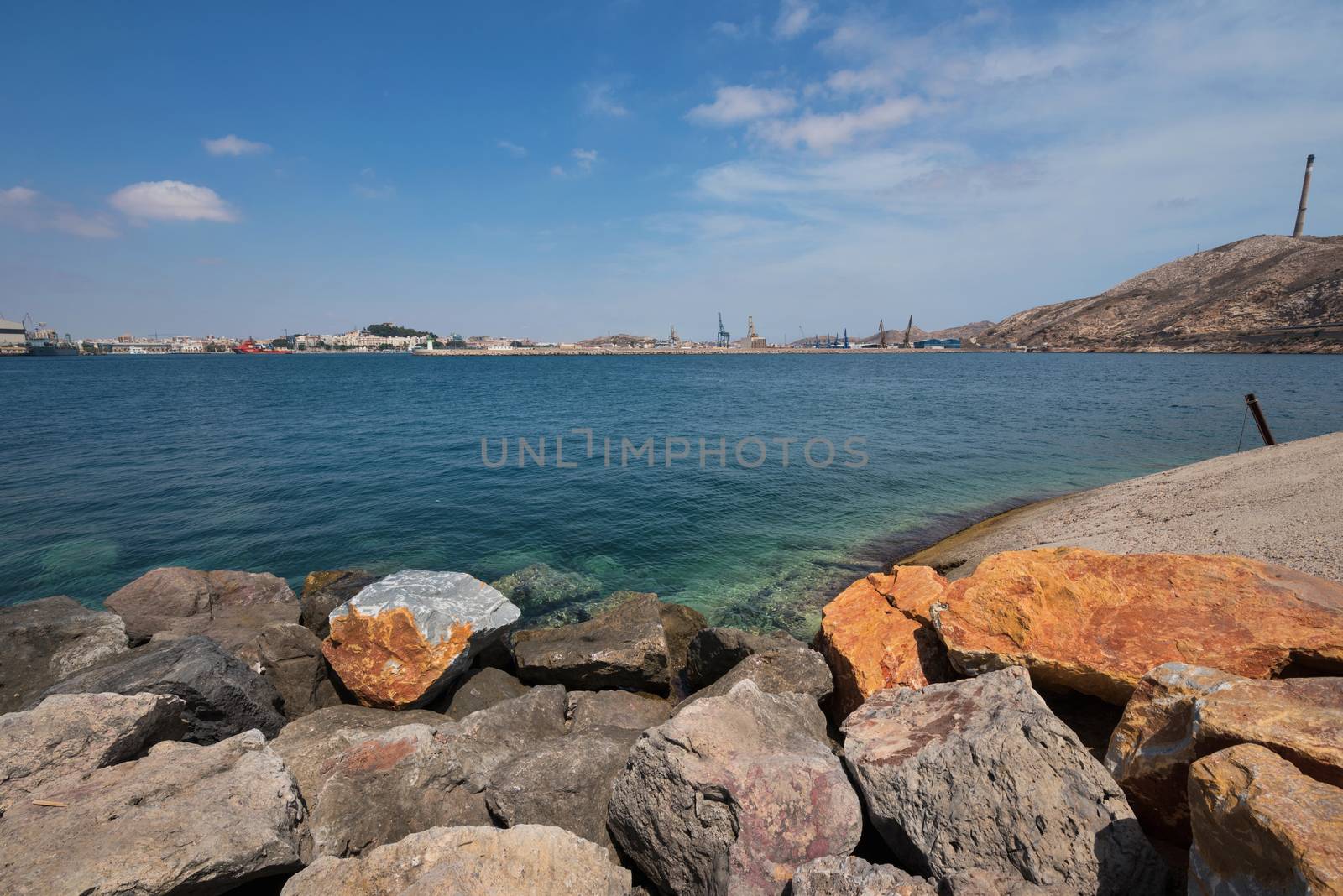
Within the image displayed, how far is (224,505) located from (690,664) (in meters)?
19.8

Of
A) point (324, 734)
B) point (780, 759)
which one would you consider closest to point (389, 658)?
point (324, 734)

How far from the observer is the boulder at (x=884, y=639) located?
22.1 feet

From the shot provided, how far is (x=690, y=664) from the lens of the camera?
381 inches

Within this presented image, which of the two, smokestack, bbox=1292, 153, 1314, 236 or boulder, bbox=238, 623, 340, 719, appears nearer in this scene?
boulder, bbox=238, 623, 340, 719

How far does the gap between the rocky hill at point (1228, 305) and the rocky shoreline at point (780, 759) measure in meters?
129

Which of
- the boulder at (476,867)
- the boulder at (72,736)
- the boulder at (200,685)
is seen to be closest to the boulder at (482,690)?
the boulder at (200,685)

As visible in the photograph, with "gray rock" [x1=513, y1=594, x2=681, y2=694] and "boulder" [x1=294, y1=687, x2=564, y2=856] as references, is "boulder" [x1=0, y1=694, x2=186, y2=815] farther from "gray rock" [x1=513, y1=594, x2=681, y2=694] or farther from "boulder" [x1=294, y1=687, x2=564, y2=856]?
"gray rock" [x1=513, y1=594, x2=681, y2=694]

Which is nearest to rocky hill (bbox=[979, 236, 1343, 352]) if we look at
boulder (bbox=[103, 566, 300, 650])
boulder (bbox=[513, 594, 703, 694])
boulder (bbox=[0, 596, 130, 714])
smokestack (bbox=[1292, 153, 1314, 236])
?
smokestack (bbox=[1292, 153, 1314, 236])

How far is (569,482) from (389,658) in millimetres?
15697

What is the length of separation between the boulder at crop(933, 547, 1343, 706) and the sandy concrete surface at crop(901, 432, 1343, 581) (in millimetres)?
3556

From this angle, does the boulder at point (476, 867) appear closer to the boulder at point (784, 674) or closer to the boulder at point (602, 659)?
the boulder at point (784, 674)

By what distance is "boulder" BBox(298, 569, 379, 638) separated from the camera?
1092 centimetres

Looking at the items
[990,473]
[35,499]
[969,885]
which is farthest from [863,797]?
[35,499]

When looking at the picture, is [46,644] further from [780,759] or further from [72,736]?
[780,759]
